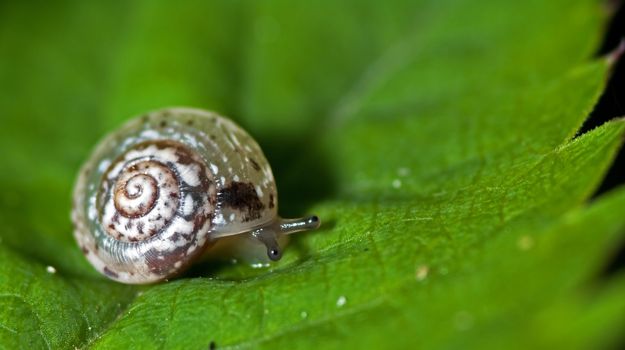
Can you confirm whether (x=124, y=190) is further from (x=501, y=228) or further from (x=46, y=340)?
(x=501, y=228)

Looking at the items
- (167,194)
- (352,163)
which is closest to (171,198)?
(167,194)

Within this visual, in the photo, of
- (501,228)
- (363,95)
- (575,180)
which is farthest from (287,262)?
(363,95)

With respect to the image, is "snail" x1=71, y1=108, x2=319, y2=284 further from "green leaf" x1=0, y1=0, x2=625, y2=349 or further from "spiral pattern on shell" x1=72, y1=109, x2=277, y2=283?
"green leaf" x1=0, y1=0, x2=625, y2=349

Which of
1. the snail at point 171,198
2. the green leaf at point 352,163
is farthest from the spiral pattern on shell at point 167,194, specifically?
the green leaf at point 352,163

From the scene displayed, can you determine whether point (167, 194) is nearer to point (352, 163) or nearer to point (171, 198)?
point (171, 198)

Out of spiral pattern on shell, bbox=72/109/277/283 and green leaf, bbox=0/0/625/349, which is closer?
green leaf, bbox=0/0/625/349

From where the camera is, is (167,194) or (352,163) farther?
(352,163)

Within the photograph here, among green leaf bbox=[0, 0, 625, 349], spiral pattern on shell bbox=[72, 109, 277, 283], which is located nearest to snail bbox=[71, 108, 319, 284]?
spiral pattern on shell bbox=[72, 109, 277, 283]
